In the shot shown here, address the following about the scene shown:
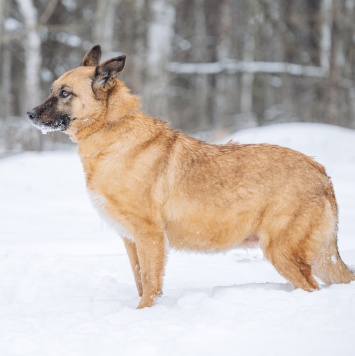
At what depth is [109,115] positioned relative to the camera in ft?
16.6

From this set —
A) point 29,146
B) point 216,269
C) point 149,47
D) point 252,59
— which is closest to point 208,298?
point 216,269

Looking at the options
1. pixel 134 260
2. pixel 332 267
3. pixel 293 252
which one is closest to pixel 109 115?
pixel 134 260

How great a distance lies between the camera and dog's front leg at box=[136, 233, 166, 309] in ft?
15.6

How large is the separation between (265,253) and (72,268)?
6.97ft

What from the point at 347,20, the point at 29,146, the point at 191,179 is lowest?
the point at 29,146

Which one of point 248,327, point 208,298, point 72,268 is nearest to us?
point 248,327

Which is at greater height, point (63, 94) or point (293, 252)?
point (63, 94)

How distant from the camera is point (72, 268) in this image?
5738mm

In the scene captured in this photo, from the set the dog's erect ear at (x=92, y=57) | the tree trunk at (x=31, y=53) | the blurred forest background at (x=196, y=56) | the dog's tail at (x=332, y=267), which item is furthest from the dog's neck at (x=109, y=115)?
the tree trunk at (x=31, y=53)

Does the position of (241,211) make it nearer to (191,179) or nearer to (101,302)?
(191,179)

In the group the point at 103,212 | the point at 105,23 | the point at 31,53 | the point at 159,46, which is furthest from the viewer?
the point at 105,23

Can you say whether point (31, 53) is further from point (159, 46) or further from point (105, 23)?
point (159, 46)

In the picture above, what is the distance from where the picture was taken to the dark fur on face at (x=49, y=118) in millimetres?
5020

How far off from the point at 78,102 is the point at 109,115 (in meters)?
0.30
